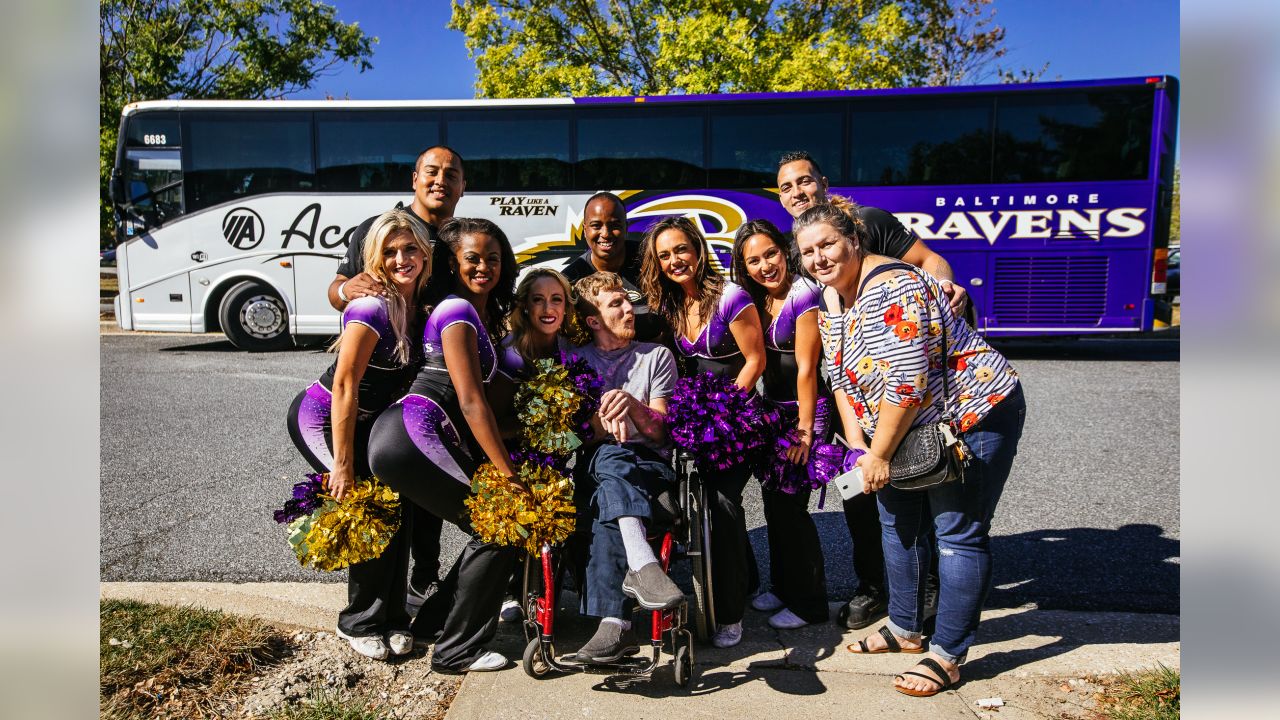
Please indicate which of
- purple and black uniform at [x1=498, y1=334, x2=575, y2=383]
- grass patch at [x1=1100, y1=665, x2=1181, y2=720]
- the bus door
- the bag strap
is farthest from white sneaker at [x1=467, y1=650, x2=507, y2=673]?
the bus door

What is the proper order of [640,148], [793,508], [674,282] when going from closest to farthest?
1. [793,508]
2. [674,282]
3. [640,148]

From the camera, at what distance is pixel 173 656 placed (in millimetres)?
3223

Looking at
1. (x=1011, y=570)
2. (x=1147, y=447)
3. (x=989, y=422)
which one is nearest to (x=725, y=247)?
(x=1147, y=447)

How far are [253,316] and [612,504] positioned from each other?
35.8 feet

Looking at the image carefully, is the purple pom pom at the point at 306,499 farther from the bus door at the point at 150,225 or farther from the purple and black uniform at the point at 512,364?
the bus door at the point at 150,225

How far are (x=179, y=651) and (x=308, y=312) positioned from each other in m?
9.96

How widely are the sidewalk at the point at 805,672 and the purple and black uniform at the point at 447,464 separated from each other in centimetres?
20

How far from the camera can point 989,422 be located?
308 cm

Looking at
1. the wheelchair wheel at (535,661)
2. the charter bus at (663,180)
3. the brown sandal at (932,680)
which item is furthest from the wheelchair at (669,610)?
the charter bus at (663,180)

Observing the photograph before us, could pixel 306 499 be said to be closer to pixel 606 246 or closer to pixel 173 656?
pixel 173 656

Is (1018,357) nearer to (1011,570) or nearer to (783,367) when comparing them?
(1011,570)

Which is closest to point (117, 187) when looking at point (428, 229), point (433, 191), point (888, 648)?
point (433, 191)

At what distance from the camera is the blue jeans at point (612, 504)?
10.3 ft

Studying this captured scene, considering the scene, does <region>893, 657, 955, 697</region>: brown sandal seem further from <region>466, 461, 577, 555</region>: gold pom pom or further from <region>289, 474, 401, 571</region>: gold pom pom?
<region>289, 474, 401, 571</region>: gold pom pom
